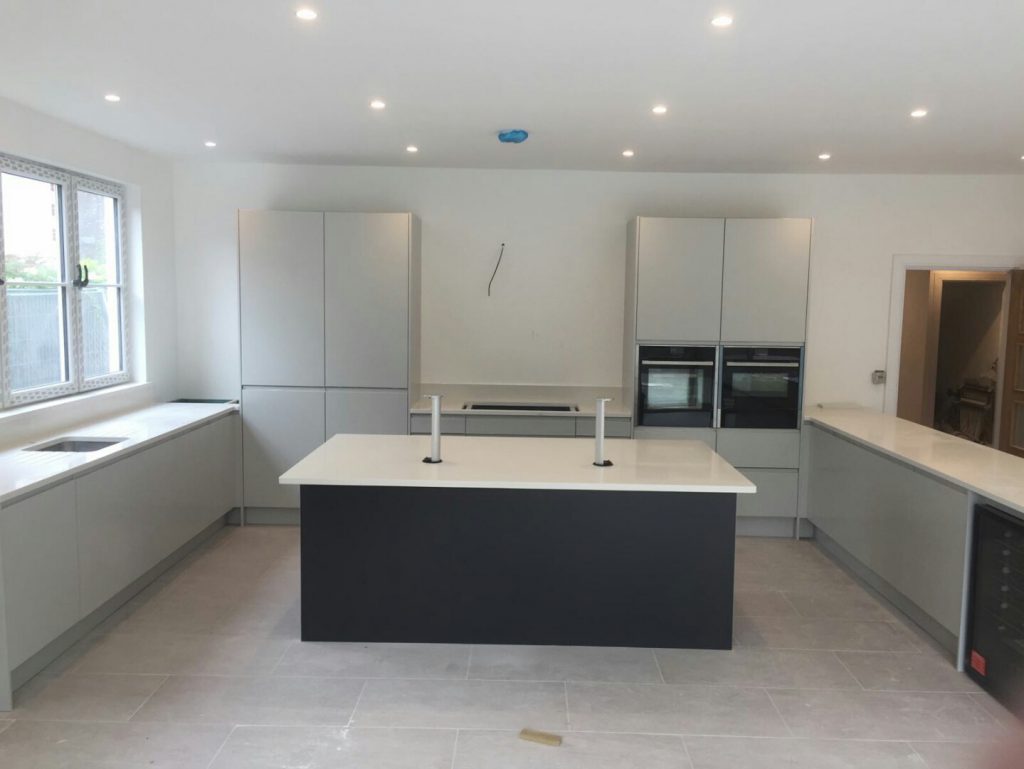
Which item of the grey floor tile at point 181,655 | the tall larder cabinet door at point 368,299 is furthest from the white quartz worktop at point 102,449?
the tall larder cabinet door at point 368,299

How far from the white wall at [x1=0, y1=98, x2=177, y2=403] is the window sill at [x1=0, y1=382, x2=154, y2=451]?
0.10 m

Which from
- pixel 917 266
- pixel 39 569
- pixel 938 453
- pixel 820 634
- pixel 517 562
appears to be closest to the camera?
pixel 39 569

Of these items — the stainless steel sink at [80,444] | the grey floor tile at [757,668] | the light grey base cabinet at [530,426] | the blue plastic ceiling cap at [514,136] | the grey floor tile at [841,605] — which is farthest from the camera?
the light grey base cabinet at [530,426]

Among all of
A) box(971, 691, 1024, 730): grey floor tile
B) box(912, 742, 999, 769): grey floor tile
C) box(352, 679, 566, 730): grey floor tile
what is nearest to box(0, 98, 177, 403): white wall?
box(352, 679, 566, 730): grey floor tile

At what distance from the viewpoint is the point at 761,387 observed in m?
5.29

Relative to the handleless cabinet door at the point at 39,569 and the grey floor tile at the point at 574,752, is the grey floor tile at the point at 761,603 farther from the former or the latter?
the handleless cabinet door at the point at 39,569

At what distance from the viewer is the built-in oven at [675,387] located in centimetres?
529

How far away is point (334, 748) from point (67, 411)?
2.86 m

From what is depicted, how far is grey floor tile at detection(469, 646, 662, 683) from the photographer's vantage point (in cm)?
329

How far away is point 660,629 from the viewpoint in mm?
3553

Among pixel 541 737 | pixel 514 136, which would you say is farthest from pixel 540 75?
pixel 541 737

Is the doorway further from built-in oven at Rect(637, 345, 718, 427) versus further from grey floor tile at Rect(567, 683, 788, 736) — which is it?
grey floor tile at Rect(567, 683, 788, 736)

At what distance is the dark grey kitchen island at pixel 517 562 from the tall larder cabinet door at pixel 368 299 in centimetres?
184

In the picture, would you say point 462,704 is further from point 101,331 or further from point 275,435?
point 101,331
